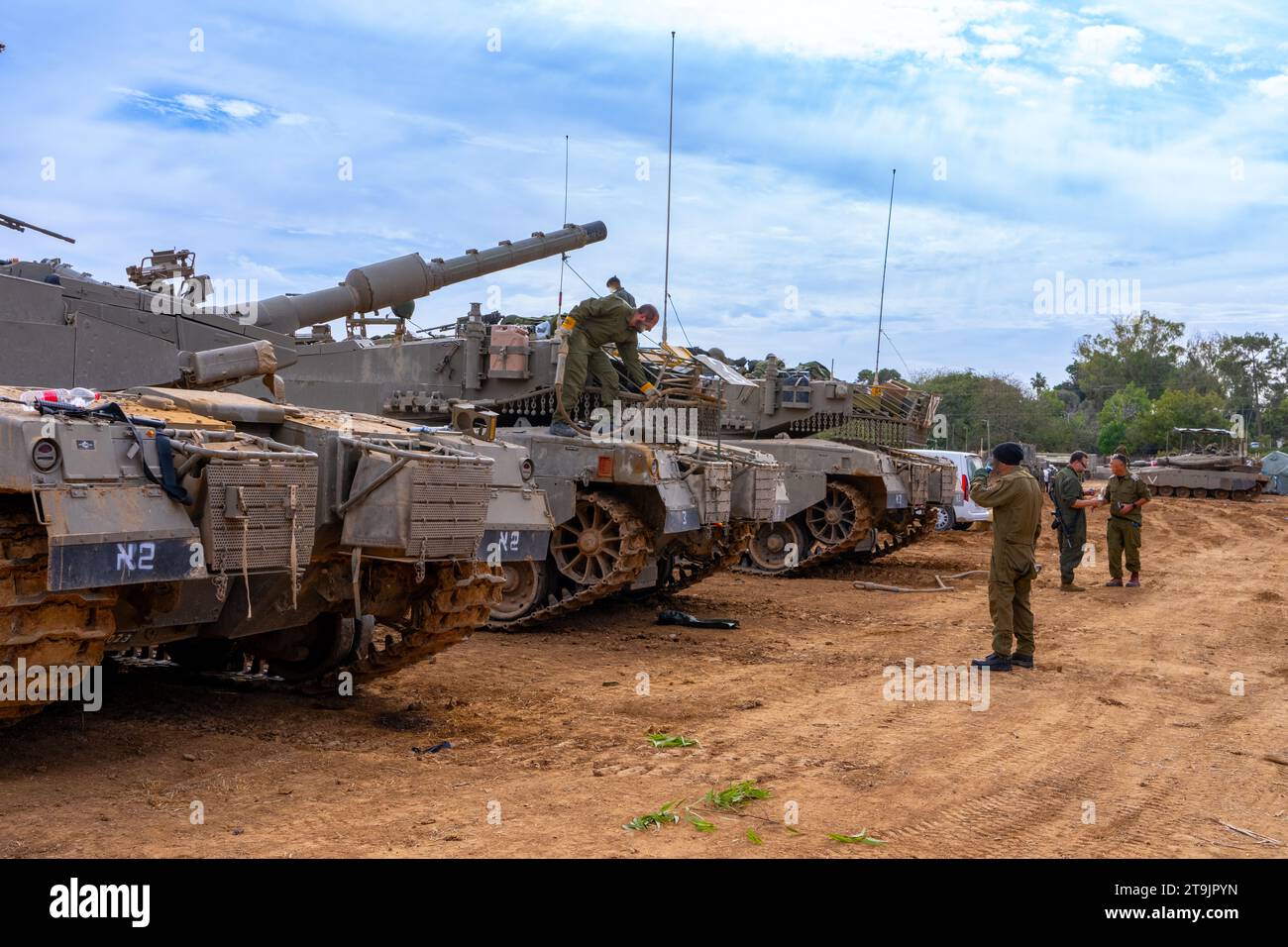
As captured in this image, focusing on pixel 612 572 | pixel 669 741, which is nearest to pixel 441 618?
pixel 669 741

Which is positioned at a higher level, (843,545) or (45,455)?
(45,455)

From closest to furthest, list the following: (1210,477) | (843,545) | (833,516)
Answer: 1. (843,545)
2. (833,516)
3. (1210,477)

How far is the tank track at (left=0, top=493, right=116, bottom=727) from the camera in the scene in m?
5.00

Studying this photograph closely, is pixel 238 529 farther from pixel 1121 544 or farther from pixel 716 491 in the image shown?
pixel 1121 544

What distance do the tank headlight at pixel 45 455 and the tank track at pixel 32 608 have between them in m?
0.33

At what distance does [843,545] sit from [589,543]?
620cm

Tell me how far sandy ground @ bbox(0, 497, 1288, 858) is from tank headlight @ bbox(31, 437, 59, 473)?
1333 mm

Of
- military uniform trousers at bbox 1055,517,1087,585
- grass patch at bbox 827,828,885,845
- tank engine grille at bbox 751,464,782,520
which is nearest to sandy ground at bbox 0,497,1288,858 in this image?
grass patch at bbox 827,828,885,845

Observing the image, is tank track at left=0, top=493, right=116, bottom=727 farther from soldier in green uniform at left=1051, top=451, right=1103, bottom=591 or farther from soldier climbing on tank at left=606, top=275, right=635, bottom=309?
soldier in green uniform at left=1051, top=451, right=1103, bottom=591

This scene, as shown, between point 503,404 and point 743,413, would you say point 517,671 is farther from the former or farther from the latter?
point 743,413

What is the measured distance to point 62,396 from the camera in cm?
536

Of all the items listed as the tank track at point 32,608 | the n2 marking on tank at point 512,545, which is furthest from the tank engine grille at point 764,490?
the tank track at point 32,608

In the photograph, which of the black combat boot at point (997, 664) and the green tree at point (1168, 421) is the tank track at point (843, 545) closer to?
the black combat boot at point (997, 664)

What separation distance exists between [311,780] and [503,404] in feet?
23.7
